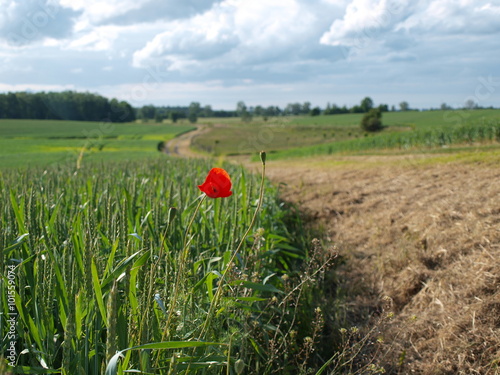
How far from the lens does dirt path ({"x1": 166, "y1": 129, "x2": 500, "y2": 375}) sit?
2922 mm

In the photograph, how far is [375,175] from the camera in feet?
30.2

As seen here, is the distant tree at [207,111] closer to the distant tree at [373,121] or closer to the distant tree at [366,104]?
the distant tree at [366,104]

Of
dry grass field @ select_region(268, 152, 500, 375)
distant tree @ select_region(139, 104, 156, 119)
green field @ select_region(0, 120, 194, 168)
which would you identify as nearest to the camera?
dry grass field @ select_region(268, 152, 500, 375)

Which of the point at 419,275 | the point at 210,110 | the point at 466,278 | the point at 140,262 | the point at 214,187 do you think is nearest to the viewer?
the point at 214,187

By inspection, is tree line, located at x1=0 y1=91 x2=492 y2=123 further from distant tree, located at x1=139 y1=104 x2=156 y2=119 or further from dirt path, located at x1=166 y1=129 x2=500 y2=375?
dirt path, located at x1=166 y1=129 x2=500 y2=375

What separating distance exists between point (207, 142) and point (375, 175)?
4968 cm

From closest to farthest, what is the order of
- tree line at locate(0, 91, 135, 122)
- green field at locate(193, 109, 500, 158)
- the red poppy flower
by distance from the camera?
1. the red poppy flower
2. green field at locate(193, 109, 500, 158)
3. tree line at locate(0, 91, 135, 122)

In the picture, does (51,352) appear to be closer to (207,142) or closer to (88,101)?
(207,142)

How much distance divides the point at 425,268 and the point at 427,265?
0.12 metres

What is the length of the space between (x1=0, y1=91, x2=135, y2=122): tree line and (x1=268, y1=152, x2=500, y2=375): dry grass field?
2648 inches

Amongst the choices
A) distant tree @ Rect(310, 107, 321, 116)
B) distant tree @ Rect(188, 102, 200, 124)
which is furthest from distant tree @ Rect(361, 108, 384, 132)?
distant tree @ Rect(188, 102, 200, 124)

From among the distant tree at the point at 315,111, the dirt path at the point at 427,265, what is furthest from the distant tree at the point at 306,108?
the dirt path at the point at 427,265

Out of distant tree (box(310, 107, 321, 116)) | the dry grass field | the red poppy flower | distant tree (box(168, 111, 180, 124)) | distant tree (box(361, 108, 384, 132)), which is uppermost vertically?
distant tree (box(310, 107, 321, 116))

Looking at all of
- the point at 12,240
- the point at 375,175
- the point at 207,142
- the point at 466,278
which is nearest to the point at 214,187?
the point at 12,240
